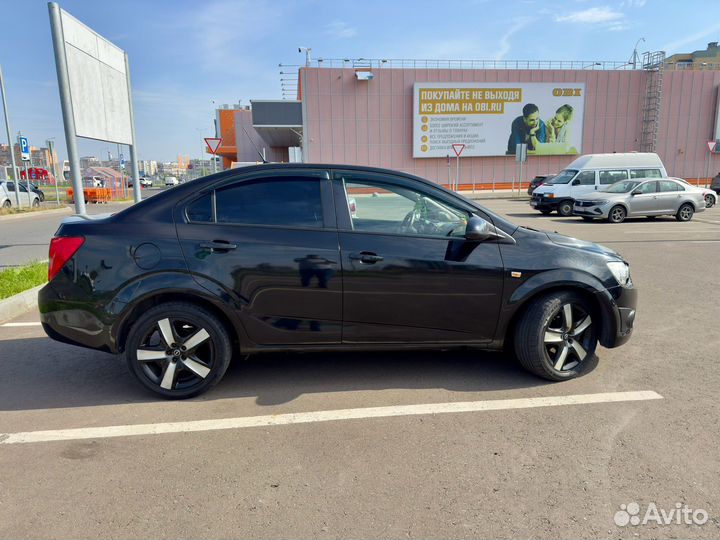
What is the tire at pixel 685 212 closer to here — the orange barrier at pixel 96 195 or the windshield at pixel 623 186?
the windshield at pixel 623 186

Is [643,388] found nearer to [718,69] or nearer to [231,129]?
[718,69]

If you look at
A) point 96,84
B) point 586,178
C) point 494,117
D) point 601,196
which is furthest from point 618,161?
point 96,84

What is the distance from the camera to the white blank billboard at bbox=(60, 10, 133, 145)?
7.49 metres

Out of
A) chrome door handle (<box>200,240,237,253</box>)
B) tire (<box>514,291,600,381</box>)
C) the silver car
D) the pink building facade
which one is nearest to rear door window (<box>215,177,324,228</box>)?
chrome door handle (<box>200,240,237,253</box>)

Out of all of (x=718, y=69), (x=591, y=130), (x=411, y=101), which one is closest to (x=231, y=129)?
(x=411, y=101)

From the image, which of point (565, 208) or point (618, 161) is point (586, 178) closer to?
point (565, 208)

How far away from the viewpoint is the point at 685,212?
1590 centimetres

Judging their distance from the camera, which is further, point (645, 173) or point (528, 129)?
point (528, 129)

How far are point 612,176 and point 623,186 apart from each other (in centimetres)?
166

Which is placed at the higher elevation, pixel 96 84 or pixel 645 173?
pixel 96 84

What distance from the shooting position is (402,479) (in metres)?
2.55

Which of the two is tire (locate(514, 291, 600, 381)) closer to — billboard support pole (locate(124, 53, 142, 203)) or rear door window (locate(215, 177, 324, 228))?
rear door window (locate(215, 177, 324, 228))

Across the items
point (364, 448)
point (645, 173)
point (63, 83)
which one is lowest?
point (364, 448)

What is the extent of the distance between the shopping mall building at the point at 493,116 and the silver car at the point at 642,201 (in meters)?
15.6
